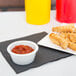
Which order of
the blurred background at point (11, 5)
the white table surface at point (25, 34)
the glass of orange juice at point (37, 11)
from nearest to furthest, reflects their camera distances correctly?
1. the white table surface at point (25, 34)
2. the glass of orange juice at point (37, 11)
3. the blurred background at point (11, 5)

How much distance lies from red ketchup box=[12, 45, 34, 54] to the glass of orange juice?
1.04 ft

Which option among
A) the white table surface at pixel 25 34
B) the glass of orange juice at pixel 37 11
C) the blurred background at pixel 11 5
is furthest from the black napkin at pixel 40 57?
the blurred background at pixel 11 5

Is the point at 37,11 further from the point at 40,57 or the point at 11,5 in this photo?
the point at 11,5

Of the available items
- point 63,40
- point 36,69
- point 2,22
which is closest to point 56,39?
point 63,40

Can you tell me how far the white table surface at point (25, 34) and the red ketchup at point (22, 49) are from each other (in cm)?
5

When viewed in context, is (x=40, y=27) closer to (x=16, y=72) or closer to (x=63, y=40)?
(x=63, y=40)

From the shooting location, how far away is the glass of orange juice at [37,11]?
78 centimetres

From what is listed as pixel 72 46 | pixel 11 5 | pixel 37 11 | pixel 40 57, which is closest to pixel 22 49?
pixel 40 57

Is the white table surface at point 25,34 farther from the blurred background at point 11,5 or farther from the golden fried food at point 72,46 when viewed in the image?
the blurred background at point 11,5

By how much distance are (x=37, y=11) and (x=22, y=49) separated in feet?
1.11

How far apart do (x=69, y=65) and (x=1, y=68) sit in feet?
0.69

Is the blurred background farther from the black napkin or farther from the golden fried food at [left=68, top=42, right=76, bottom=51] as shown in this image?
the golden fried food at [left=68, top=42, right=76, bottom=51]

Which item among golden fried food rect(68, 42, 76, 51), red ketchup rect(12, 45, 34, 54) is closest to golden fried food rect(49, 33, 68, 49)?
golden fried food rect(68, 42, 76, 51)

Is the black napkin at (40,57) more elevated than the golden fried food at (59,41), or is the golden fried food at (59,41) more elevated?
the golden fried food at (59,41)
